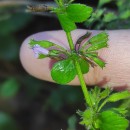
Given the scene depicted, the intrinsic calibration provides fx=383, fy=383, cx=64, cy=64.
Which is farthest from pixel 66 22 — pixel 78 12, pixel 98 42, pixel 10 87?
pixel 10 87

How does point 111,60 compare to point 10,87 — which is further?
point 10,87

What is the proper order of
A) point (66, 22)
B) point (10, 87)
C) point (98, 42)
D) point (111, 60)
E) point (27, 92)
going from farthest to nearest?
point (27, 92) < point (10, 87) < point (111, 60) < point (98, 42) < point (66, 22)

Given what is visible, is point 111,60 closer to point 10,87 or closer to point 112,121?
point 112,121

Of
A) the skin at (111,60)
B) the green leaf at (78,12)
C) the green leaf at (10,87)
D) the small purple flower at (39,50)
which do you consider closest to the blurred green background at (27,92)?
the green leaf at (10,87)

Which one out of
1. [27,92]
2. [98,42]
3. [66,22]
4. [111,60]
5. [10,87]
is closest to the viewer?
[66,22]

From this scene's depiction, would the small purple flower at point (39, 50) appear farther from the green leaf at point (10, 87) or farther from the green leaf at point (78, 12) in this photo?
the green leaf at point (10, 87)

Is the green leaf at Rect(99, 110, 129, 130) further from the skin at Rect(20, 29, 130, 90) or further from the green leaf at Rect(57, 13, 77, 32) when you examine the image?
the skin at Rect(20, 29, 130, 90)

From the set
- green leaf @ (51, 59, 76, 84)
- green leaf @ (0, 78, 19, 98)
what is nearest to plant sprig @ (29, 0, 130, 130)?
green leaf @ (51, 59, 76, 84)
